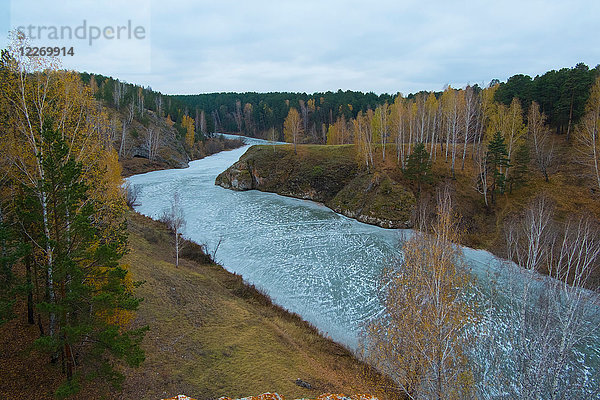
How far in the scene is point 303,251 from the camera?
27406mm

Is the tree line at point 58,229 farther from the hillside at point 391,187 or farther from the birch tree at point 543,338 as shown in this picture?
the hillside at point 391,187

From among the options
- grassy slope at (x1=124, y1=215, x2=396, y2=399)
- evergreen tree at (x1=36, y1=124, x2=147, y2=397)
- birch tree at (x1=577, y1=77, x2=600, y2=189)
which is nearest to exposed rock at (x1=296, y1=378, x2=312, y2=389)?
grassy slope at (x1=124, y1=215, x2=396, y2=399)

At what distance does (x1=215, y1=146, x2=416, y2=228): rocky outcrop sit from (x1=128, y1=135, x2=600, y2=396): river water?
2.10 metres

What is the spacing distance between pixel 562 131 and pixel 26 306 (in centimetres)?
6155

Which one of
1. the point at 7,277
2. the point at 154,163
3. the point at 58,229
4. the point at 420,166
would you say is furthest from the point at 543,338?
the point at 154,163

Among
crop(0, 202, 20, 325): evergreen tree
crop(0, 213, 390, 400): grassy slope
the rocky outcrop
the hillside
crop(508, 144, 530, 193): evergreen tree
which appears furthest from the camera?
the rocky outcrop

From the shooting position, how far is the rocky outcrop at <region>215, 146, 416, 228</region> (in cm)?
3612

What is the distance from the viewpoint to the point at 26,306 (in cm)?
1167

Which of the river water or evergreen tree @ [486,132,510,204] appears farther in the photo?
evergreen tree @ [486,132,510,204]

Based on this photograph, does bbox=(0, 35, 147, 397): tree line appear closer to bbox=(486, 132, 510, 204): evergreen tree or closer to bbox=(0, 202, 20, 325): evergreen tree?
bbox=(0, 202, 20, 325): evergreen tree

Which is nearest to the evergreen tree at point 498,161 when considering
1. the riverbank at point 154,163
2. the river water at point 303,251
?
the river water at point 303,251

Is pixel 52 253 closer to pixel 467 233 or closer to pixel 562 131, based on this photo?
pixel 467 233

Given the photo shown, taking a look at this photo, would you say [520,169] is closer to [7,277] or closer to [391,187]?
[391,187]

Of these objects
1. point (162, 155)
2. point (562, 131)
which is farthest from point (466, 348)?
point (162, 155)
